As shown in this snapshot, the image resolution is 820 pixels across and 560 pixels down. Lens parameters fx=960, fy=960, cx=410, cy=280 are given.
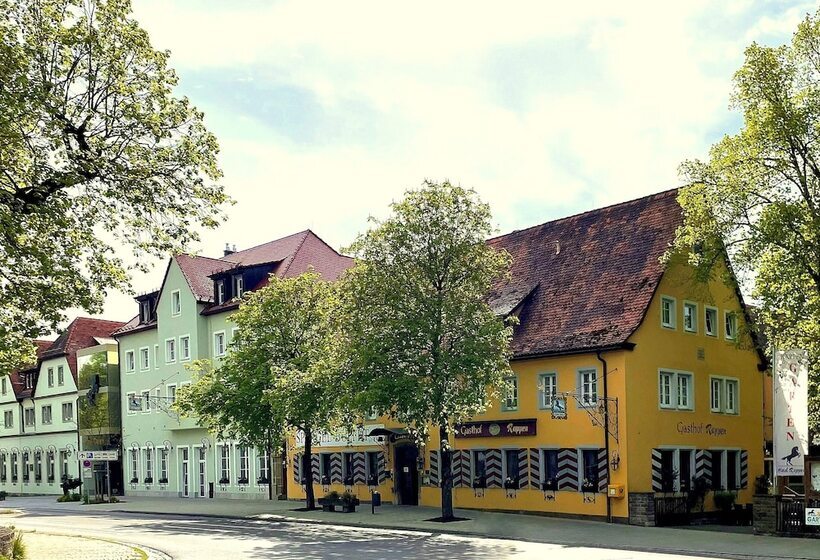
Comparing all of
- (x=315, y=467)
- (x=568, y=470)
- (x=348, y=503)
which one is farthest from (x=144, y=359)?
(x=568, y=470)

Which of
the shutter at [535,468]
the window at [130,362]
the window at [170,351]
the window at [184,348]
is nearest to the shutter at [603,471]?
the shutter at [535,468]

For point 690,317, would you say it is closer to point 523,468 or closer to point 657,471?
point 657,471

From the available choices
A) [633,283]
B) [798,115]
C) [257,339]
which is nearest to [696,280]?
[633,283]

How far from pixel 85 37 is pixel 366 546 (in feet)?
45.0

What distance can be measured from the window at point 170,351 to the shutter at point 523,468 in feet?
87.1

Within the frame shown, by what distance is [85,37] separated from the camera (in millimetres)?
17578

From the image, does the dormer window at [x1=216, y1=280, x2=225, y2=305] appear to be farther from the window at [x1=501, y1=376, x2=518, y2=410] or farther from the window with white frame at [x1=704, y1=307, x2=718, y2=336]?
the window with white frame at [x1=704, y1=307, x2=718, y2=336]

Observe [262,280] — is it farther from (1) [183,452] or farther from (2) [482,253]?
(2) [482,253]

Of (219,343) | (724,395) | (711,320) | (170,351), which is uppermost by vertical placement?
(711,320)

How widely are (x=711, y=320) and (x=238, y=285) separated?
25325 mm

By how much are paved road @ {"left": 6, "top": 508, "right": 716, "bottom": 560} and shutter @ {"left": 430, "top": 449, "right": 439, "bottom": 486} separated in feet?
22.1

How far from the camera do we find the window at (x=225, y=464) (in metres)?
50.0

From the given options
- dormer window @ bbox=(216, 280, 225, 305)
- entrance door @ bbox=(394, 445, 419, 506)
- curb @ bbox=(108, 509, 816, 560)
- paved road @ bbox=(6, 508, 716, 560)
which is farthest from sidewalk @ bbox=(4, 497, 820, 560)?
dormer window @ bbox=(216, 280, 225, 305)

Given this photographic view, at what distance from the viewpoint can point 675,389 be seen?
33406mm
